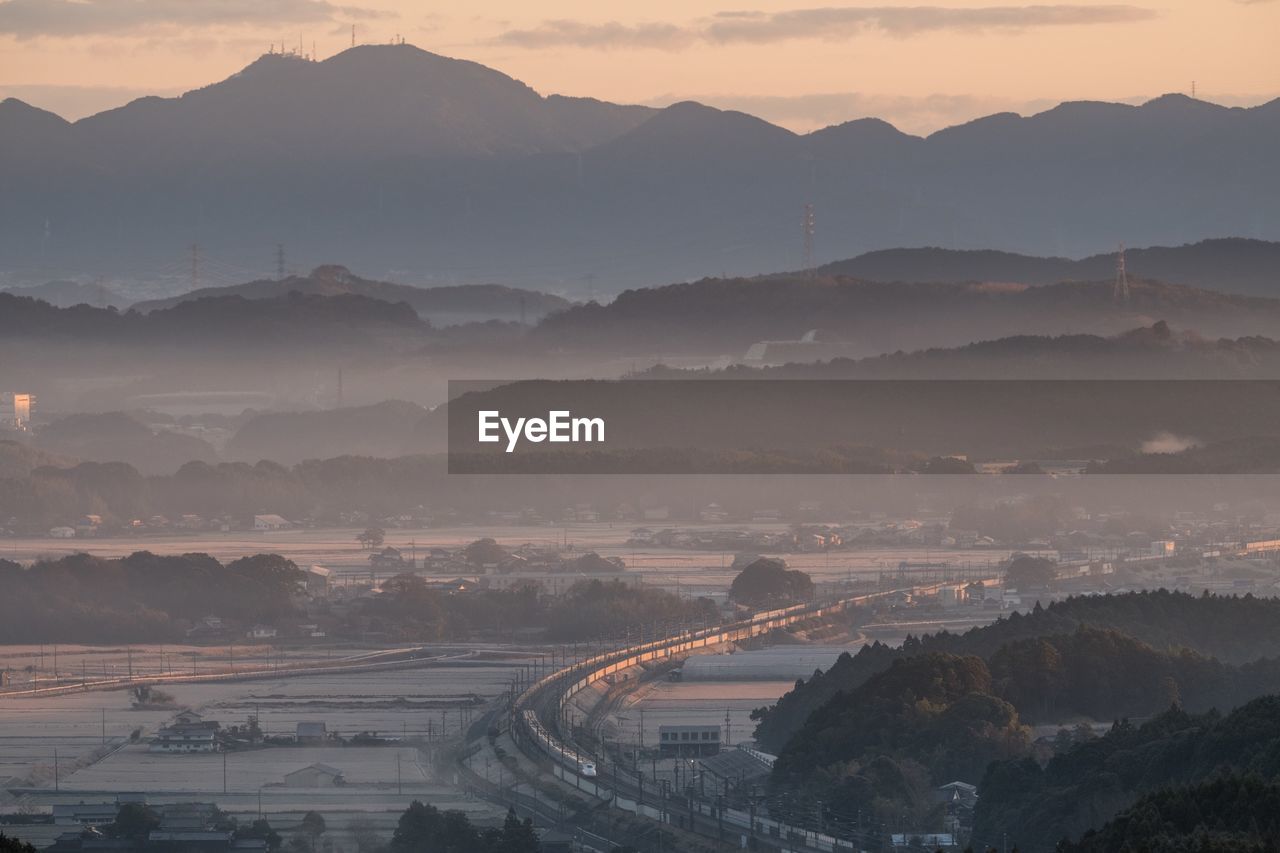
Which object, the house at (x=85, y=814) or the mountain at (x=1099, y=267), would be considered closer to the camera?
the house at (x=85, y=814)

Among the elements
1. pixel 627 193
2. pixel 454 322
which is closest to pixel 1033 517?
pixel 454 322

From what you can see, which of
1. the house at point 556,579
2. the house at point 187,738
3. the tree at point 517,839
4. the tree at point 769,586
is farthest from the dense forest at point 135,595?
the tree at point 517,839

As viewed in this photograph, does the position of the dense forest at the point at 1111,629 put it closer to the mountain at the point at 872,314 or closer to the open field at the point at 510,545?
the open field at the point at 510,545

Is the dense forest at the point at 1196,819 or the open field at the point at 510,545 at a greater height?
the open field at the point at 510,545

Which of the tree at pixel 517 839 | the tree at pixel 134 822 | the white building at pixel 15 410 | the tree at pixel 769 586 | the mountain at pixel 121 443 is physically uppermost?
the white building at pixel 15 410

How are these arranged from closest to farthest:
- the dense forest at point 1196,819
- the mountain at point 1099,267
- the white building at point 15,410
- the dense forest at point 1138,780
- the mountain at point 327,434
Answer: the dense forest at point 1196,819, the dense forest at point 1138,780, the mountain at point 327,434, the white building at point 15,410, the mountain at point 1099,267

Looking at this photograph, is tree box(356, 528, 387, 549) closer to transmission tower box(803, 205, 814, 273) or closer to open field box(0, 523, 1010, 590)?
open field box(0, 523, 1010, 590)

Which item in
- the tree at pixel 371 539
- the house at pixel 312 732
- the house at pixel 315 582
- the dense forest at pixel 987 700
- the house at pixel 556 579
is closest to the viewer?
the dense forest at pixel 987 700

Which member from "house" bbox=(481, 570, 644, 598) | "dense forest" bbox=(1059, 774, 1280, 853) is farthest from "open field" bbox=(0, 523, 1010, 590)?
"dense forest" bbox=(1059, 774, 1280, 853)
